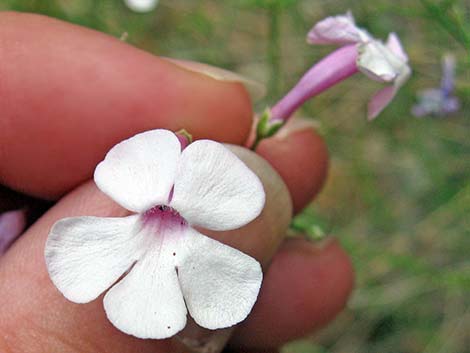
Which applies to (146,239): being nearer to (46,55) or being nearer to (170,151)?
(170,151)

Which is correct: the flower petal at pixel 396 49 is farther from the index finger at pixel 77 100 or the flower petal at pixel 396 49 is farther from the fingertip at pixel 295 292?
the fingertip at pixel 295 292

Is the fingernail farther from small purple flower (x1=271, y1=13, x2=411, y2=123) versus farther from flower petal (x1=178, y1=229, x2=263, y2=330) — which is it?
flower petal (x1=178, y1=229, x2=263, y2=330)

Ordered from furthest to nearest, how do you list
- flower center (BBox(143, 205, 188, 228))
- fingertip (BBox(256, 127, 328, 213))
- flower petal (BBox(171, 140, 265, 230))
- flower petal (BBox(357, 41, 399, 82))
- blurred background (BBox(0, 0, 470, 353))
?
blurred background (BBox(0, 0, 470, 353)) → fingertip (BBox(256, 127, 328, 213)) → flower petal (BBox(357, 41, 399, 82)) → flower center (BBox(143, 205, 188, 228)) → flower petal (BBox(171, 140, 265, 230))

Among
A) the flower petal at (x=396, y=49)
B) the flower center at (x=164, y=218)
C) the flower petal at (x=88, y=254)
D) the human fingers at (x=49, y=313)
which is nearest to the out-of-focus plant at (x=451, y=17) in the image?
the flower petal at (x=396, y=49)

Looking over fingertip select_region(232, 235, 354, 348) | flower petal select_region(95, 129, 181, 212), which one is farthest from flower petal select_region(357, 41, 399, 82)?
fingertip select_region(232, 235, 354, 348)

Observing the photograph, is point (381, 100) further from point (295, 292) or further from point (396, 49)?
point (295, 292)
